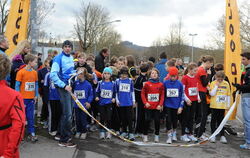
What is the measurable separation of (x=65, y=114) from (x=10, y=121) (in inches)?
116

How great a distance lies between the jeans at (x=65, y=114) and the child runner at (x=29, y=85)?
29.0 inches

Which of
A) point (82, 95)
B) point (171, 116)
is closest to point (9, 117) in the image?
point (82, 95)

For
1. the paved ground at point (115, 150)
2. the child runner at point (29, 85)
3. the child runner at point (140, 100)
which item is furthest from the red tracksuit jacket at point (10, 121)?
the child runner at point (140, 100)

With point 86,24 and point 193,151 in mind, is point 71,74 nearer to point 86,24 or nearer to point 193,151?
point 193,151

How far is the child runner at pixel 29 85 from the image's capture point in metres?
5.48

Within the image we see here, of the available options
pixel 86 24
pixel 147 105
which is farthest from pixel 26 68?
pixel 86 24

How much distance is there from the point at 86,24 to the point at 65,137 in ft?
122

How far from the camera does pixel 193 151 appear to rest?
18.1ft

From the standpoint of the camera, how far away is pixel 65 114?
5.30 metres

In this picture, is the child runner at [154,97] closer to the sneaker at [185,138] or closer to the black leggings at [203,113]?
the sneaker at [185,138]

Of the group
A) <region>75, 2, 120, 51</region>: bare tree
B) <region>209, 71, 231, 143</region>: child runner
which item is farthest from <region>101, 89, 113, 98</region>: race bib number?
<region>75, 2, 120, 51</region>: bare tree

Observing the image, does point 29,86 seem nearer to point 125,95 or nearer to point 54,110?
point 54,110

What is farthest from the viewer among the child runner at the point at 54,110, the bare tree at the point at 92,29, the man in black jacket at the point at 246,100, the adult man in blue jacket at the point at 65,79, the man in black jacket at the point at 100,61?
the bare tree at the point at 92,29

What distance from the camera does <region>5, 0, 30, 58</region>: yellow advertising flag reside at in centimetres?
697
